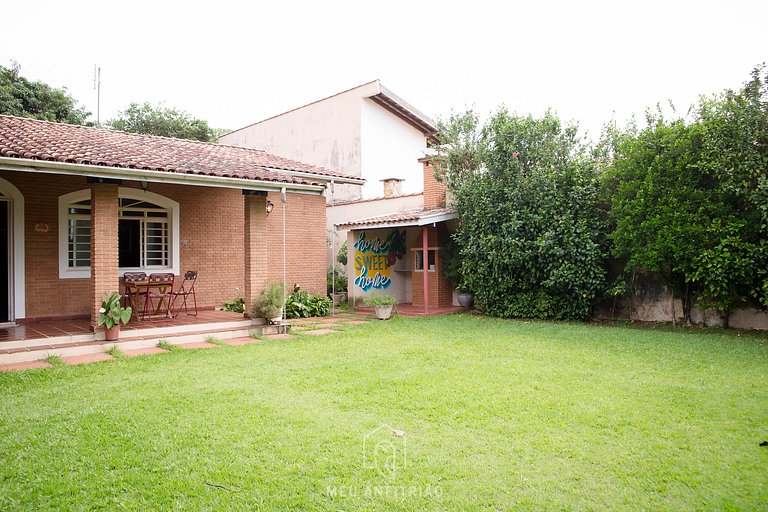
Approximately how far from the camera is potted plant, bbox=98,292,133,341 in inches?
317

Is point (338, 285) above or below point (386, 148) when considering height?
below

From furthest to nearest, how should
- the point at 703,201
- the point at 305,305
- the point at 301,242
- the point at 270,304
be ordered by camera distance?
the point at 301,242, the point at 305,305, the point at 270,304, the point at 703,201

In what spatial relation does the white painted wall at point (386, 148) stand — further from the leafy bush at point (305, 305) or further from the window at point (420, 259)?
the leafy bush at point (305, 305)

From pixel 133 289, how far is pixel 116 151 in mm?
2581

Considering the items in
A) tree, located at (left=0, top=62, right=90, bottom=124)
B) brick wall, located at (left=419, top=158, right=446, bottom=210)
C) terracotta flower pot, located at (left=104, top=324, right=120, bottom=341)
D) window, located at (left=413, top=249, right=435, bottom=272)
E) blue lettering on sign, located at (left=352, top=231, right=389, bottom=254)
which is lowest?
terracotta flower pot, located at (left=104, top=324, right=120, bottom=341)

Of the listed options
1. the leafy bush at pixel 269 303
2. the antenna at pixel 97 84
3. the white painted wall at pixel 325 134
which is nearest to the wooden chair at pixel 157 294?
the leafy bush at pixel 269 303

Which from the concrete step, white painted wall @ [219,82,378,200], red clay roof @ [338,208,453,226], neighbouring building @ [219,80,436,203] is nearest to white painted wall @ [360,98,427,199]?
neighbouring building @ [219,80,436,203]

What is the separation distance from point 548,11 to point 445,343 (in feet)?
27.7

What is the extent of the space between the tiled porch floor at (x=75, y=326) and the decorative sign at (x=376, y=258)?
15.7ft

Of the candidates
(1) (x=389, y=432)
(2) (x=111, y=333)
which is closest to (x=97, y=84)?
(2) (x=111, y=333)

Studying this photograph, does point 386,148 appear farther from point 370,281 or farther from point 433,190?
point 370,281

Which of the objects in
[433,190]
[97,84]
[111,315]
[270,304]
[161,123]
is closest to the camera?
[111,315]

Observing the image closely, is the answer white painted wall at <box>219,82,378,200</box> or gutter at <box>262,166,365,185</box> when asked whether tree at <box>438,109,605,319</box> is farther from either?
white painted wall at <box>219,82,378,200</box>

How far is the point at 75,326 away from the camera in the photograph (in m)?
9.05
